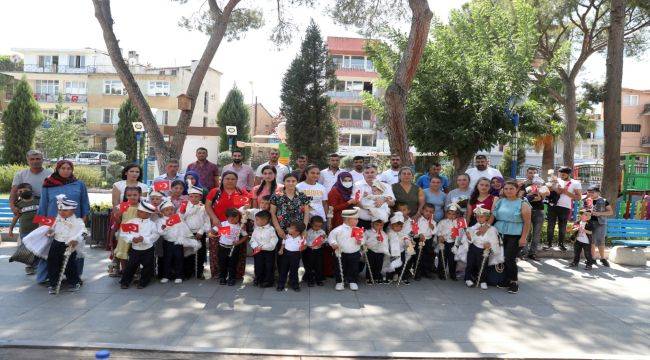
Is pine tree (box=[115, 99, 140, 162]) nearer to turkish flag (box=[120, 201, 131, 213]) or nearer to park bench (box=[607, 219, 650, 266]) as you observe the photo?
turkish flag (box=[120, 201, 131, 213])

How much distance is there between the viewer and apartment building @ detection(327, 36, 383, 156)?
42.5 m

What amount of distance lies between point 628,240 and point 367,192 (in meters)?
6.75

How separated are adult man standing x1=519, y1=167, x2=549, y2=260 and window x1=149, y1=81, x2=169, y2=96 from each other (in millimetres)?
41172

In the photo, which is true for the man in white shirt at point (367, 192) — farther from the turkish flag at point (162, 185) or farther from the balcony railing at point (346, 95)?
the balcony railing at point (346, 95)

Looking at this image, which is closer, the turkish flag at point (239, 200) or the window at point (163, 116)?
the turkish flag at point (239, 200)

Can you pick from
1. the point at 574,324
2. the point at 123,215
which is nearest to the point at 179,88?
the point at 123,215

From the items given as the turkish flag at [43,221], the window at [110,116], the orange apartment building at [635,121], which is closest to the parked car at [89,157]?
the window at [110,116]

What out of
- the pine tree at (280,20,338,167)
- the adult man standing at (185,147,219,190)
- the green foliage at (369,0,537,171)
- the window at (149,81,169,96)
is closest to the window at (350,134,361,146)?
the window at (149,81,169,96)

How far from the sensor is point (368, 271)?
7316 mm

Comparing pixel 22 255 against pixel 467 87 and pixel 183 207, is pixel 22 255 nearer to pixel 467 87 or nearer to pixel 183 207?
pixel 183 207

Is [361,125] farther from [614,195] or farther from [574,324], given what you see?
[574,324]

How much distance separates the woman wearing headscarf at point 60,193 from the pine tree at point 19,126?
79.2ft

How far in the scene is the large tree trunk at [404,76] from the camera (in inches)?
389

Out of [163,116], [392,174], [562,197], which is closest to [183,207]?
[392,174]
